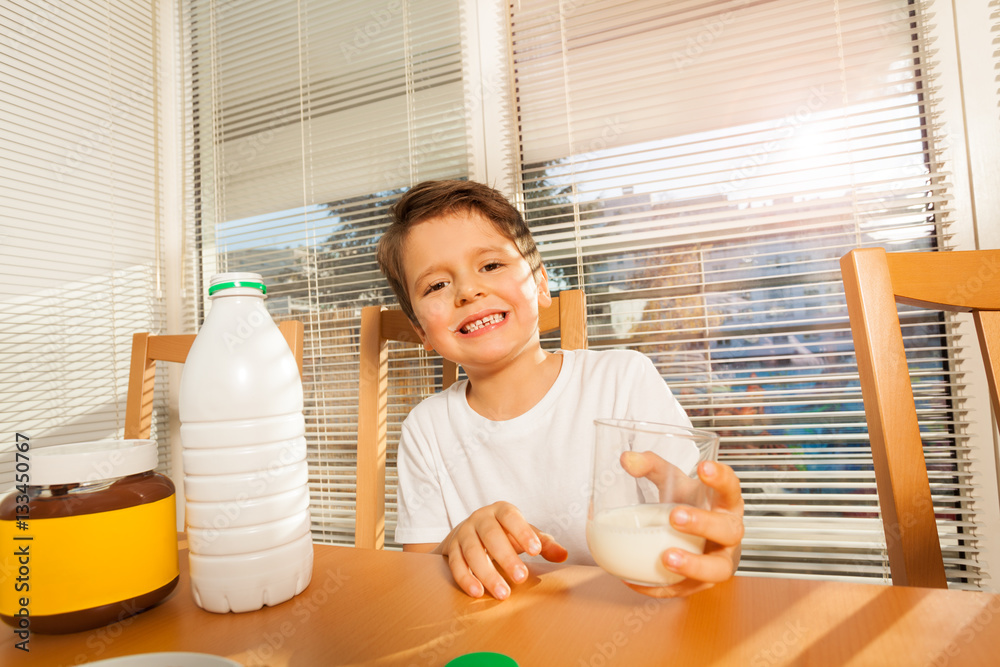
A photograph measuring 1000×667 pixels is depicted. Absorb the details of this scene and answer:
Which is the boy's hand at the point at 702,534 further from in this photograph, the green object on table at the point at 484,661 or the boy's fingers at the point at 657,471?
the green object on table at the point at 484,661

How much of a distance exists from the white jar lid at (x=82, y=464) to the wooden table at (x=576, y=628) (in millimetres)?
129

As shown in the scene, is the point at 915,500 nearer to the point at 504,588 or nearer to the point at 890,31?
the point at 504,588

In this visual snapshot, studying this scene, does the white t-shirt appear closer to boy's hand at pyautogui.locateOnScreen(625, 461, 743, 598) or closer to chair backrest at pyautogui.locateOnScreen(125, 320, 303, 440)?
boy's hand at pyautogui.locateOnScreen(625, 461, 743, 598)

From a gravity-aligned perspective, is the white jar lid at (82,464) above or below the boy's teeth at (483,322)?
below

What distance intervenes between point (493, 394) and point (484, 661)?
2.50 feet

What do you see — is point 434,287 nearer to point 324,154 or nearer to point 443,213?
point 443,213

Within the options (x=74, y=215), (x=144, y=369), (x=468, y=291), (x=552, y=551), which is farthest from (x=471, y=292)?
(x=74, y=215)

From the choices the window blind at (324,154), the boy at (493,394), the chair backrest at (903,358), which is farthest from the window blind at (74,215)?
the chair backrest at (903,358)

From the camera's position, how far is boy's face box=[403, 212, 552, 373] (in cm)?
98

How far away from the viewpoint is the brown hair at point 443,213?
42.8 inches

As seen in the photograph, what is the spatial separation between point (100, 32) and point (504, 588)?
234cm

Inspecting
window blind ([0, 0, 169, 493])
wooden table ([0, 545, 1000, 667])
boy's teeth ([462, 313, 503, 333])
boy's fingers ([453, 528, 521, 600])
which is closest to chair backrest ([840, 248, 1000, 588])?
wooden table ([0, 545, 1000, 667])

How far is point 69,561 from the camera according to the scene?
1.33 feet

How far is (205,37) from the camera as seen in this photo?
2.06 metres
